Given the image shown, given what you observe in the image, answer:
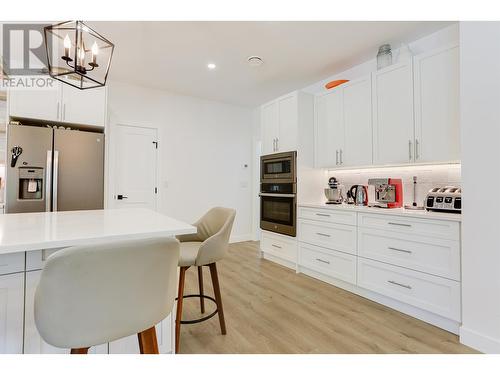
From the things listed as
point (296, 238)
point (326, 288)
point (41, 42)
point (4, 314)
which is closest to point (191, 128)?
point (41, 42)

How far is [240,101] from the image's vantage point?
15.6 ft

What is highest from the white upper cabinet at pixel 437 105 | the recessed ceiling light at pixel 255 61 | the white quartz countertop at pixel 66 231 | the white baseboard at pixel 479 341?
the recessed ceiling light at pixel 255 61

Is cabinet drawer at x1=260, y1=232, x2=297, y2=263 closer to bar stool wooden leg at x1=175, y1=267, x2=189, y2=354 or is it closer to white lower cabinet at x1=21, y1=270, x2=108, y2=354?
bar stool wooden leg at x1=175, y1=267, x2=189, y2=354

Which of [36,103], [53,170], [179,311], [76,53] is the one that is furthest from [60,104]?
[179,311]

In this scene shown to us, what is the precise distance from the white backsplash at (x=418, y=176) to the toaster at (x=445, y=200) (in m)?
0.19

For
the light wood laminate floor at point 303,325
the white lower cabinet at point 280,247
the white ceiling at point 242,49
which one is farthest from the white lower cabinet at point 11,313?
the white lower cabinet at point 280,247

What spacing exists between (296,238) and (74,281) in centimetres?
277

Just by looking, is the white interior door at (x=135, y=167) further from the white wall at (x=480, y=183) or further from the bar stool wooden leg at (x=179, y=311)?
the white wall at (x=480, y=183)

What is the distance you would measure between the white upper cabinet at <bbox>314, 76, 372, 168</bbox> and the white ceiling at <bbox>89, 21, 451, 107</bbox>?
0.41 m

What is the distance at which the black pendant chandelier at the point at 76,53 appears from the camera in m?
1.37

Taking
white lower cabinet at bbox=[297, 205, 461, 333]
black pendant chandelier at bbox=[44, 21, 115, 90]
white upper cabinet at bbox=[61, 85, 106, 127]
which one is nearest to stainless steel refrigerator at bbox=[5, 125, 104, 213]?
white upper cabinet at bbox=[61, 85, 106, 127]

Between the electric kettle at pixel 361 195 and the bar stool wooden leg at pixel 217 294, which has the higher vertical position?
the electric kettle at pixel 361 195

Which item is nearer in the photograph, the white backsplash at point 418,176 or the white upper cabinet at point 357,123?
the white backsplash at point 418,176
